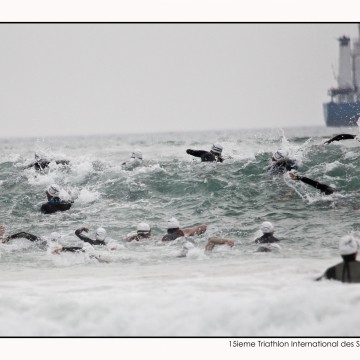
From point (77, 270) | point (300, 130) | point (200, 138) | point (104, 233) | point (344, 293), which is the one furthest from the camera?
point (200, 138)

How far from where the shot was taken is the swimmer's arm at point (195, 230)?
419 inches

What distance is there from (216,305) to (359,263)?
1.86m

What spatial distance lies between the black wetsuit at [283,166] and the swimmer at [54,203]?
408cm

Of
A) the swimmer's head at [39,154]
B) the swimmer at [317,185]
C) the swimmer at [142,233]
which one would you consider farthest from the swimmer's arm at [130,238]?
the swimmer's head at [39,154]

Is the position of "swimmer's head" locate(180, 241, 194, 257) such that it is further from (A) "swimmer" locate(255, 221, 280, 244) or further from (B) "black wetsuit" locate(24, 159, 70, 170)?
(B) "black wetsuit" locate(24, 159, 70, 170)

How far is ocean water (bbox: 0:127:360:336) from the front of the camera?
25.7ft

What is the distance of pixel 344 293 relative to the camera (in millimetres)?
7699

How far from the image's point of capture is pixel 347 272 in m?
7.95

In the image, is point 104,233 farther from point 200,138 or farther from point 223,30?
point 200,138

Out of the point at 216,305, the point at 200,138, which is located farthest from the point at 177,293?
the point at 200,138

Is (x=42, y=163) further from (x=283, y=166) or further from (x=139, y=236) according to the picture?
(x=283, y=166)

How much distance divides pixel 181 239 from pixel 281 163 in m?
3.55

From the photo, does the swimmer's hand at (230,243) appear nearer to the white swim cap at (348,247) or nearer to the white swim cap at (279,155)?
the white swim cap at (348,247)

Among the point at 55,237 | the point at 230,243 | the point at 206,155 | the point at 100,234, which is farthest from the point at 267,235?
the point at 206,155
